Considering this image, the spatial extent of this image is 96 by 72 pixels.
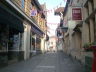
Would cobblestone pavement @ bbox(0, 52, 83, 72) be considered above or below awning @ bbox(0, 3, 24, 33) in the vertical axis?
below

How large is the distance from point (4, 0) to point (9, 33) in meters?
3.81

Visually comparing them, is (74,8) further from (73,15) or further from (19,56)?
(19,56)

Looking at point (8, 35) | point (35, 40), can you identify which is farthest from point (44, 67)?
point (35, 40)

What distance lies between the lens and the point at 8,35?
1780 centimetres

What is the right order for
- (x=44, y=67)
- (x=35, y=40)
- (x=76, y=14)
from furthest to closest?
(x=35, y=40)
(x=76, y=14)
(x=44, y=67)

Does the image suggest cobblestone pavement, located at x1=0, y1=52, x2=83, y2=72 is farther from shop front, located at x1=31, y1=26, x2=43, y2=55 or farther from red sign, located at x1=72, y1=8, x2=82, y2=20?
shop front, located at x1=31, y1=26, x2=43, y2=55

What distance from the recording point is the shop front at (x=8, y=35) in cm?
1585

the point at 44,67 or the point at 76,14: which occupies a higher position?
the point at 76,14

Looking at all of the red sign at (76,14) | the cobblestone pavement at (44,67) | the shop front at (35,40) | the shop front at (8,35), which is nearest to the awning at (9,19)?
the shop front at (8,35)

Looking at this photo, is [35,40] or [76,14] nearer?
[76,14]

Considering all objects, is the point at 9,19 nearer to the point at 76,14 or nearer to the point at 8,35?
the point at 8,35

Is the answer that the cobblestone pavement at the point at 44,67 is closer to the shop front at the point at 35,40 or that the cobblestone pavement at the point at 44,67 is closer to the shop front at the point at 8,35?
the shop front at the point at 8,35

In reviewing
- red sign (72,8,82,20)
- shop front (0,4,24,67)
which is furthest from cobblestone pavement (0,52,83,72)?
red sign (72,8,82,20)

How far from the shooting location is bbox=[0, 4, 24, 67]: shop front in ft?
52.0
